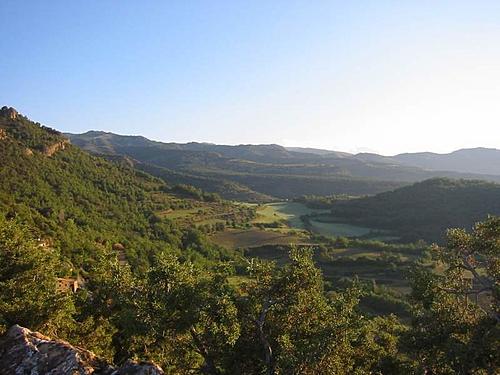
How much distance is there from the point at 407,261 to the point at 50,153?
10659cm

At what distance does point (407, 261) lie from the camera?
404 feet

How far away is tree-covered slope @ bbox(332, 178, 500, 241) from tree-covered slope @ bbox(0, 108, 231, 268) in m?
87.9

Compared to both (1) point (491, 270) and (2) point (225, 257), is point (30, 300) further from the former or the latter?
(2) point (225, 257)

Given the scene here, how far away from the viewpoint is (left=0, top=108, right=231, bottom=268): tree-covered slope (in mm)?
79250

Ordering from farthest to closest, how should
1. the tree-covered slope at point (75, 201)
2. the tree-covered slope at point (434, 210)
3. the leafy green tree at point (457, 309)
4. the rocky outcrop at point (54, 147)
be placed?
1. the tree-covered slope at point (434, 210)
2. the rocky outcrop at point (54, 147)
3. the tree-covered slope at point (75, 201)
4. the leafy green tree at point (457, 309)

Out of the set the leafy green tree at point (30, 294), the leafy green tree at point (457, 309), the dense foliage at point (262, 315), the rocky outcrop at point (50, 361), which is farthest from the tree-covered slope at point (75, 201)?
the leafy green tree at point (457, 309)

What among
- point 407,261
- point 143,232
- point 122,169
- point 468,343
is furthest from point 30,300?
point 122,169

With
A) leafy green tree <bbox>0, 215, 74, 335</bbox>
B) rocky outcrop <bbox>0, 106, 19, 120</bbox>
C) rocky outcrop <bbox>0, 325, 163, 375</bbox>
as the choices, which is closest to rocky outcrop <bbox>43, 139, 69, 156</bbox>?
rocky outcrop <bbox>0, 106, 19, 120</bbox>

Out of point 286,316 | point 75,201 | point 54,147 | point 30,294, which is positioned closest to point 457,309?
point 286,316

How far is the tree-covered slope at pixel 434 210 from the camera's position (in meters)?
160

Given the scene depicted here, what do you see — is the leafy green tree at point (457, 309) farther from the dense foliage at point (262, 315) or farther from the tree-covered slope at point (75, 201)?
the tree-covered slope at point (75, 201)

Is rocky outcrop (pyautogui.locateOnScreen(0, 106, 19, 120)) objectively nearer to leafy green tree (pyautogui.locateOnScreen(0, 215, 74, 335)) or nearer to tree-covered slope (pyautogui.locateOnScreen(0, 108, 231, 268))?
tree-covered slope (pyautogui.locateOnScreen(0, 108, 231, 268))

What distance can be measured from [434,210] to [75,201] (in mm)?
136928

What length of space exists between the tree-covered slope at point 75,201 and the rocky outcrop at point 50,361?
51511mm
